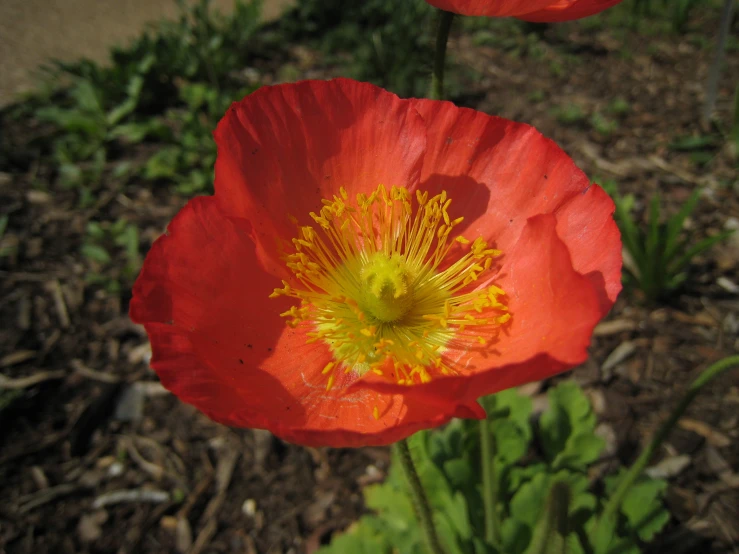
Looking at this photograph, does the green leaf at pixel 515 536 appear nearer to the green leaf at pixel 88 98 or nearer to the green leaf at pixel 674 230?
the green leaf at pixel 674 230

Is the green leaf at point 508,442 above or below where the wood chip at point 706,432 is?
above

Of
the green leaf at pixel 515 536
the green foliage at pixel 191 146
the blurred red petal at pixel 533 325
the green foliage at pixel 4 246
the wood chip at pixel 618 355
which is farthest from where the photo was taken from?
the green foliage at pixel 191 146

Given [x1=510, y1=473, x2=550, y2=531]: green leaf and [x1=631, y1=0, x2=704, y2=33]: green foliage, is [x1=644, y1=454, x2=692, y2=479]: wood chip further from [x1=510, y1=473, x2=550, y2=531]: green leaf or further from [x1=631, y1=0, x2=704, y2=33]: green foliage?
[x1=631, y1=0, x2=704, y2=33]: green foliage

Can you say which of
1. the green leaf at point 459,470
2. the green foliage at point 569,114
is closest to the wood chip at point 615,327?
the green leaf at point 459,470

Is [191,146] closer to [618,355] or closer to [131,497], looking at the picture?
[131,497]

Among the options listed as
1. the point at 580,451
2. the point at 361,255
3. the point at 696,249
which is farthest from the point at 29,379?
the point at 696,249

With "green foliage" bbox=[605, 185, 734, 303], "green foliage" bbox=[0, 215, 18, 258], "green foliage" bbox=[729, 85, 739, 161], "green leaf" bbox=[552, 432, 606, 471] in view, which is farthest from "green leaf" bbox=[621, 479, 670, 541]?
"green foliage" bbox=[0, 215, 18, 258]
